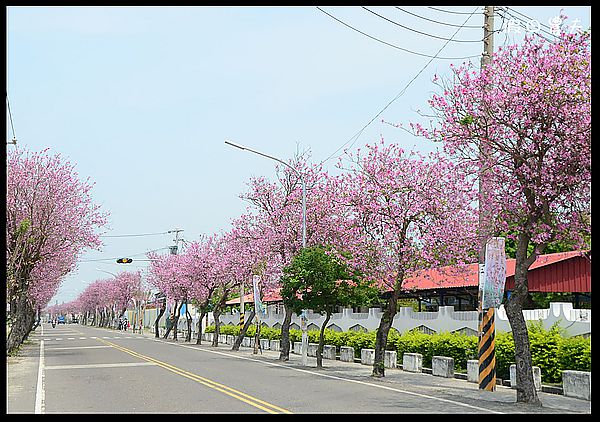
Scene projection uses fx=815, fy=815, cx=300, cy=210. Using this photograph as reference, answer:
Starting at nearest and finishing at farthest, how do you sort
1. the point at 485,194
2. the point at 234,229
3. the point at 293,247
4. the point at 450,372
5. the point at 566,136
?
the point at 566,136 < the point at 485,194 < the point at 450,372 < the point at 293,247 < the point at 234,229

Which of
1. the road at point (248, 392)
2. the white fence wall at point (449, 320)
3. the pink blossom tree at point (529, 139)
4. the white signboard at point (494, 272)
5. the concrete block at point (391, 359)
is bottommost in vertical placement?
the road at point (248, 392)

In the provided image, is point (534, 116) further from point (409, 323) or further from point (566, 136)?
point (409, 323)

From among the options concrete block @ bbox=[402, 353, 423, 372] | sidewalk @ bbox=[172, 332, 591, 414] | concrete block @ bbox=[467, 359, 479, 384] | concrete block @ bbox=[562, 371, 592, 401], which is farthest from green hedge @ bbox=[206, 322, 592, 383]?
sidewalk @ bbox=[172, 332, 591, 414]

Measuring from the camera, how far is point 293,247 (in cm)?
3294

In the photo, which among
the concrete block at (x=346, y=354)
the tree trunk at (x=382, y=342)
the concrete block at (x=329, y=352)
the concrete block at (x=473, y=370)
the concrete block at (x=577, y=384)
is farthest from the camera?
the concrete block at (x=329, y=352)

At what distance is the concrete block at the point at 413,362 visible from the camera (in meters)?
26.2

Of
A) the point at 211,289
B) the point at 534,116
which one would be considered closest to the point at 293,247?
the point at 534,116

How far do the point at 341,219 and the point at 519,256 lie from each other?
13.8 metres

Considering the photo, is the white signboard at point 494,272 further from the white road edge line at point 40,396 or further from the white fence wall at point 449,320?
the white road edge line at point 40,396

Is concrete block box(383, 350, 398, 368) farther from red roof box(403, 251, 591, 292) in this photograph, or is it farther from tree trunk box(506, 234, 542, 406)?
tree trunk box(506, 234, 542, 406)

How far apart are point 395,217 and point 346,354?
1166 cm

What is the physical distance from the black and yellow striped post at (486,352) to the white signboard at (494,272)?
220cm

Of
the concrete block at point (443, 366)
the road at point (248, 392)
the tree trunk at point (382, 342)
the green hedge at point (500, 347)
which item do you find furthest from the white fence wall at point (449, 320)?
the tree trunk at point (382, 342)
